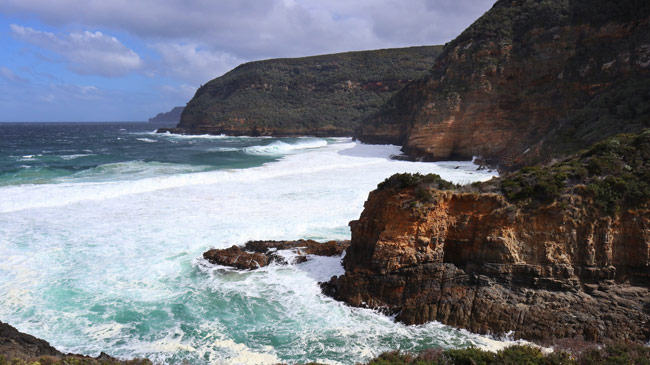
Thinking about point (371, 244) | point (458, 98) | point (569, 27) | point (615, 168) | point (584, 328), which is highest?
point (569, 27)

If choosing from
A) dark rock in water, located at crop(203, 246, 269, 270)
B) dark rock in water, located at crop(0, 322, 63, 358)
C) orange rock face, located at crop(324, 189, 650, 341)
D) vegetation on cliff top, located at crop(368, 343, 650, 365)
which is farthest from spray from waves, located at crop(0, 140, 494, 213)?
vegetation on cliff top, located at crop(368, 343, 650, 365)

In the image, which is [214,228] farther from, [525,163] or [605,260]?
[525,163]

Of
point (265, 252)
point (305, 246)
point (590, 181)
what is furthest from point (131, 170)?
point (590, 181)

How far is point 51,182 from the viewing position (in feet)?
81.9

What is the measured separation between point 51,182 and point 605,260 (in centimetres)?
2843

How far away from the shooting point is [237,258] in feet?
40.3

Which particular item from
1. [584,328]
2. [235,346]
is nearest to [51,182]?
[235,346]

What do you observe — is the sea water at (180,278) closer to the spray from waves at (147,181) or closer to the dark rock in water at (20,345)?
the spray from waves at (147,181)

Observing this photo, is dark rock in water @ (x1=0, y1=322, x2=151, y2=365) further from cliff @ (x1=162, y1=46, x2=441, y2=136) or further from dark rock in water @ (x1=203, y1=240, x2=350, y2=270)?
cliff @ (x1=162, y1=46, x2=441, y2=136)

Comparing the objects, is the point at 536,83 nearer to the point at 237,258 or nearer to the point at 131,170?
the point at 237,258

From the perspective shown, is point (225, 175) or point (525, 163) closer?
point (525, 163)

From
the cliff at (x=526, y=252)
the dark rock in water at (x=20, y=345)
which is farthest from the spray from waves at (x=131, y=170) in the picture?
the cliff at (x=526, y=252)

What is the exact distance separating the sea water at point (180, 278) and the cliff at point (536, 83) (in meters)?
12.6

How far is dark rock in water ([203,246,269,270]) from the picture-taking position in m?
12.1
